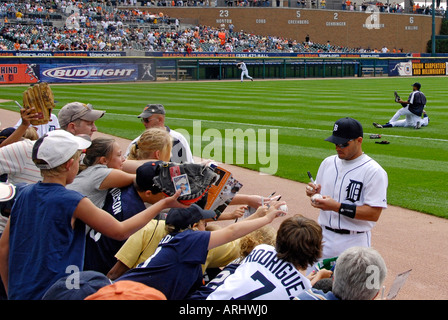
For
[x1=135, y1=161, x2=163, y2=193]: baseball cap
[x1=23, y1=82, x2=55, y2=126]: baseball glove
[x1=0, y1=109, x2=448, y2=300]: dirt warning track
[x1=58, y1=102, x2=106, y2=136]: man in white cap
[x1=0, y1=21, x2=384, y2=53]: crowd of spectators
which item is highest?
[x1=0, y1=21, x2=384, y2=53]: crowd of spectators

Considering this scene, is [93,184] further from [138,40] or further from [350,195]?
[138,40]

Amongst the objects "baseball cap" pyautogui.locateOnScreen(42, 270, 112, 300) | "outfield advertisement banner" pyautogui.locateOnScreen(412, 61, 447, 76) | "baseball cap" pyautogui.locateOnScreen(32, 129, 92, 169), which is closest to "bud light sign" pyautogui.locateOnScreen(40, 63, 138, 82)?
"outfield advertisement banner" pyautogui.locateOnScreen(412, 61, 447, 76)

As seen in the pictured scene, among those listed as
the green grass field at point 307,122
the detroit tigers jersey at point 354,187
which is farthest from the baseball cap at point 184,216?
the green grass field at point 307,122

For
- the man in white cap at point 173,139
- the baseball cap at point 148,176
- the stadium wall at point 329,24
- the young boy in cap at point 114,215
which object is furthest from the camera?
the stadium wall at point 329,24

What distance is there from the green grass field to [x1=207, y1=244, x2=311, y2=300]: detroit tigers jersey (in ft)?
17.1

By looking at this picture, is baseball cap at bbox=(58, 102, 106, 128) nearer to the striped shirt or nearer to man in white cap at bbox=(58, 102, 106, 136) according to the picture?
man in white cap at bbox=(58, 102, 106, 136)

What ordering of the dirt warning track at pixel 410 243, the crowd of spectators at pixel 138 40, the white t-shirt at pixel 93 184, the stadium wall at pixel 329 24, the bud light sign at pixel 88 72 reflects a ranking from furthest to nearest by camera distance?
Result: the stadium wall at pixel 329 24
the crowd of spectators at pixel 138 40
the bud light sign at pixel 88 72
the dirt warning track at pixel 410 243
the white t-shirt at pixel 93 184

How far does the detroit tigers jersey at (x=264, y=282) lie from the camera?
321 centimetres

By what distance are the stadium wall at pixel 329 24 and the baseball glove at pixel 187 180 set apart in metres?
59.3

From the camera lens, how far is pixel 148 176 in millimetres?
3783

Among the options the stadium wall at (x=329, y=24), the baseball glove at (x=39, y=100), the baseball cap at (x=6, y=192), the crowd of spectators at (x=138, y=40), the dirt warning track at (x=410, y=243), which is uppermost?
the stadium wall at (x=329, y=24)

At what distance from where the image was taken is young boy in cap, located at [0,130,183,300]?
3.23 meters

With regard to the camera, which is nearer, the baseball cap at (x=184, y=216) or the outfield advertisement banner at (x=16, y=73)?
the baseball cap at (x=184, y=216)

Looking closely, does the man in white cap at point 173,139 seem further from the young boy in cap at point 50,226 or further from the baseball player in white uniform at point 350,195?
the young boy in cap at point 50,226
